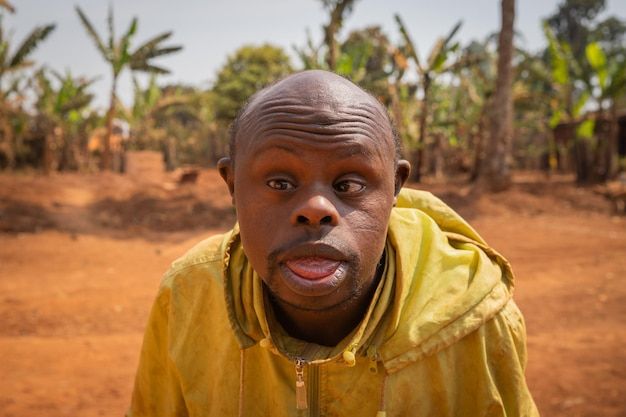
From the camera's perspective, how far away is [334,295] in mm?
1461

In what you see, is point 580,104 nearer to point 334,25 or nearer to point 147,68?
point 334,25

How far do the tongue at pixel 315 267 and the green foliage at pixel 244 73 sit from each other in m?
21.9

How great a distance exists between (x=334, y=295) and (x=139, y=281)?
589cm

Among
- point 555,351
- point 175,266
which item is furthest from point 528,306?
point 175,266

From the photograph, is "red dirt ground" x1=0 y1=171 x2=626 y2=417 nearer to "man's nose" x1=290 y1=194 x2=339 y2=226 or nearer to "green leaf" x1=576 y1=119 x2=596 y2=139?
"man's nose" x1=290 y1=194 x2=339 y2=226

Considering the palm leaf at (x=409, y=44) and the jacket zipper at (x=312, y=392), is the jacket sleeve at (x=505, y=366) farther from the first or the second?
the palm leaf at (x=409, y=44)

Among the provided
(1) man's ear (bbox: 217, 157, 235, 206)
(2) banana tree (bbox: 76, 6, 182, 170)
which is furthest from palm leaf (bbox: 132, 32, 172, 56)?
(1) man's ear (bbox: 217, 157, 235, 206)

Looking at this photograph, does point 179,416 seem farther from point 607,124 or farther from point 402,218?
point 607,124

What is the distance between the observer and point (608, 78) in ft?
51.5

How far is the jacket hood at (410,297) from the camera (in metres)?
1.50

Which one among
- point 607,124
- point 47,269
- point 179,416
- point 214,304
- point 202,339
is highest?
point 607,124

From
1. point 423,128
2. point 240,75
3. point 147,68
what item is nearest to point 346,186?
point 423,128

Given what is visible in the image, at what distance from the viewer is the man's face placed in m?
1.42

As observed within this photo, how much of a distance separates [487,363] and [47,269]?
759cm
